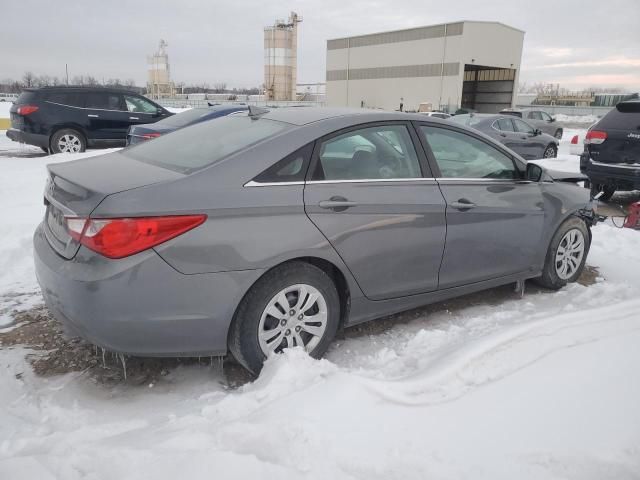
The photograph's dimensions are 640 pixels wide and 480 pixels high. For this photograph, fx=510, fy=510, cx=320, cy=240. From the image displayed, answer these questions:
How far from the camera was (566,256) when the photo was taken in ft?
14.7

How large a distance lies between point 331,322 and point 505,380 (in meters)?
1.02

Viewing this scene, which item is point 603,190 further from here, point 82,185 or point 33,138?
point 33,138

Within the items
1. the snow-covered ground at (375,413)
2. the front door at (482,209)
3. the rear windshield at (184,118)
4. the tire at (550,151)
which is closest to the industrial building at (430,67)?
the tire at (550,151)

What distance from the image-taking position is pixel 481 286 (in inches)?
151

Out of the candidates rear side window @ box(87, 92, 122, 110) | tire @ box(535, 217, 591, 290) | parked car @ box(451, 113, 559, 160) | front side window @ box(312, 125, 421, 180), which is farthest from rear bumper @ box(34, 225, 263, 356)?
parked car @ box(451, 113, 559, 160)

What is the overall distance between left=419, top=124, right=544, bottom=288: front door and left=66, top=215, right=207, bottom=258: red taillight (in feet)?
6.24

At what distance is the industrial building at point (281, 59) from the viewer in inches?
2347

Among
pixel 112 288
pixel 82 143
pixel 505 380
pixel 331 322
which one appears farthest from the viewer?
pixel 82 143

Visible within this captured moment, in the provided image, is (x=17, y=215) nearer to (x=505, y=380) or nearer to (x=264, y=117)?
(x=264, y=117)

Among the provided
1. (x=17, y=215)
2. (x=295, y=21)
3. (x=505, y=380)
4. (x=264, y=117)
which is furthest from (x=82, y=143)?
(x=295, y=21)

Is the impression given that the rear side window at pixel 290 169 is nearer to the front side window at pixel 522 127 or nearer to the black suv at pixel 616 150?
the black suv at pixel 616 150

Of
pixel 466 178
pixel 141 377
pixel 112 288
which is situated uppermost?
pixel 466 178

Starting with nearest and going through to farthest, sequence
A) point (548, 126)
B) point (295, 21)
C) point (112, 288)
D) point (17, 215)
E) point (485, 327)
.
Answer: point (112, 288)
point (485, 327)
point (17, 215)
point (548, 126)
point (295, 21)

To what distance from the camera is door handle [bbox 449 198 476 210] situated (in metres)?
3.48
